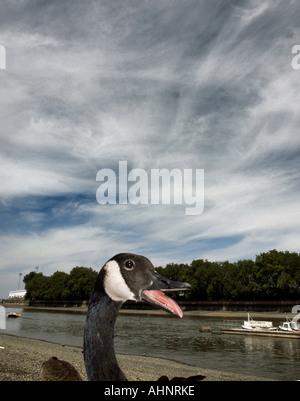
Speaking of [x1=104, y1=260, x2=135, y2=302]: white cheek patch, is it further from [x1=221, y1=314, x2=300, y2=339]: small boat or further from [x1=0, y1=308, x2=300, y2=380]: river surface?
[x1=221, y1=314, x2=300, y2=339]: small boat

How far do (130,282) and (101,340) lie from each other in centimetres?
67

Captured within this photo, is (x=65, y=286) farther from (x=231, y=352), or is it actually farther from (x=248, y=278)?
(x=231, y=352)

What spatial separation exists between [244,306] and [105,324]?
315ft

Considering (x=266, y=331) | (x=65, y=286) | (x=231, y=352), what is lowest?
(x=65, y=286)

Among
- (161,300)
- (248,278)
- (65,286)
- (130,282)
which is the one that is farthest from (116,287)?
(65,286)

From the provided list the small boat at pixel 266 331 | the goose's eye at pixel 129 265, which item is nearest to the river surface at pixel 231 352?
the small boat at pixel 266 331

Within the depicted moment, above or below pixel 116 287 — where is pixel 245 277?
below

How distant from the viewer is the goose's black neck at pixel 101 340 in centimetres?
331

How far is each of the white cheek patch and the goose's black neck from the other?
0.19 ft

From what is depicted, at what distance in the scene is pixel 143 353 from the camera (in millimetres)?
30938

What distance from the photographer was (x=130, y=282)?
140 inches

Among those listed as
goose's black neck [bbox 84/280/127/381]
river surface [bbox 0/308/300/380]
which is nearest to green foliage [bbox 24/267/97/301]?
river surface [bbox 0/308/300/380]

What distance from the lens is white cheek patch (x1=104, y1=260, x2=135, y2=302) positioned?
11.6 ft
